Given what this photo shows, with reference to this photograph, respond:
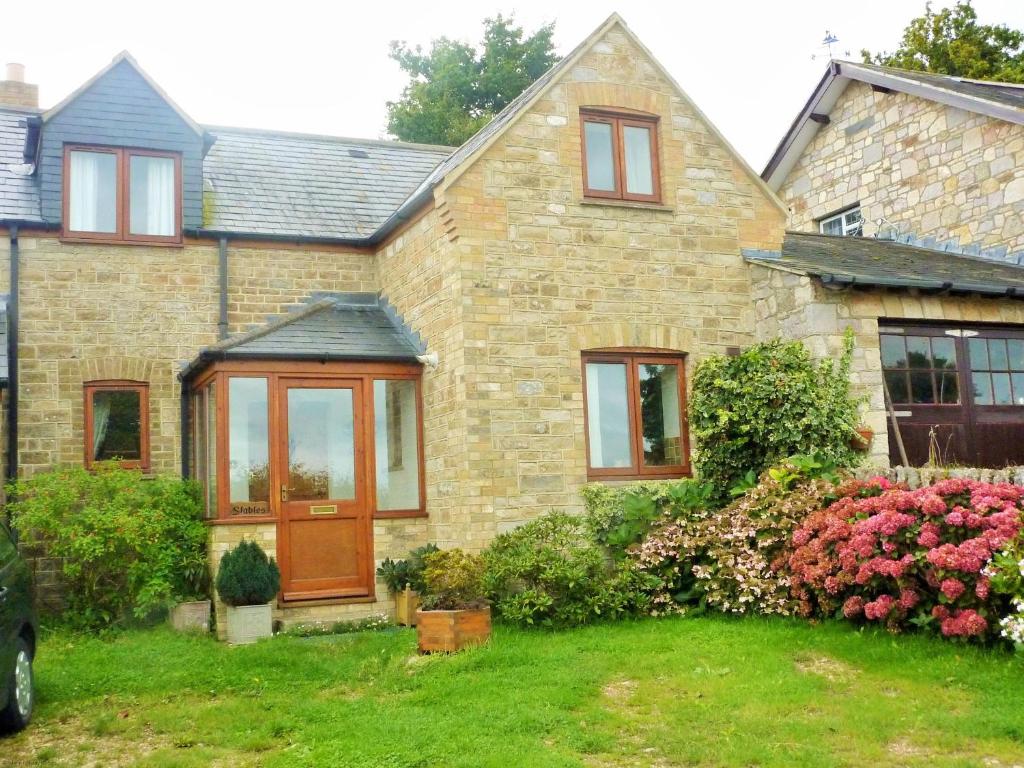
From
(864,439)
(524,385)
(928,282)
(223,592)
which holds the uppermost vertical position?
(928,282)

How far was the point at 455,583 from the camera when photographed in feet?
35.2

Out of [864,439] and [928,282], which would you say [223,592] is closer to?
[864,439]

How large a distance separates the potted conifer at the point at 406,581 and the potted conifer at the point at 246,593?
145 cm

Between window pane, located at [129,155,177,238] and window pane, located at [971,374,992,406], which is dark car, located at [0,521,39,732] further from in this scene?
window pane, located at [971,374,992,406]

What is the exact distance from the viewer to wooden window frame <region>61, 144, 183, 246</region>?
46.4 ft

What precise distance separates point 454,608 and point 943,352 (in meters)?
7.77

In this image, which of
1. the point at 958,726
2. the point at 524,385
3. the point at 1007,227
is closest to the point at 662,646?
the point at 958,726

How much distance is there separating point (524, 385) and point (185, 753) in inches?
249

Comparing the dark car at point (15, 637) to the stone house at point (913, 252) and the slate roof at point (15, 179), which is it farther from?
the stone house at point (913, 252)

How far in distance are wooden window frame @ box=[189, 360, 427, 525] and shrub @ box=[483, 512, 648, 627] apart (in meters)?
2.16

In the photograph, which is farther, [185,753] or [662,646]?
[662,646]

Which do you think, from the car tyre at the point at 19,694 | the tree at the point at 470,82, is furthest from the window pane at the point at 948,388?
the tree at the point at 470,82

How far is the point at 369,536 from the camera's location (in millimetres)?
12953

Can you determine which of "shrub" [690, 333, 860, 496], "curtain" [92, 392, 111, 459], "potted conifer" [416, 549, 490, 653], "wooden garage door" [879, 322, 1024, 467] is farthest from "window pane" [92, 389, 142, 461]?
"wooden garage door" [879, 322, 1024, 467]
